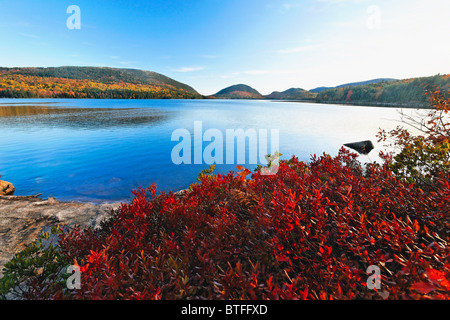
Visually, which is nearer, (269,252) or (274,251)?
(274,251)

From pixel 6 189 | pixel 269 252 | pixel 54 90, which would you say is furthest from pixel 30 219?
pixel 54 90

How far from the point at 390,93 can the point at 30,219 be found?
163 m

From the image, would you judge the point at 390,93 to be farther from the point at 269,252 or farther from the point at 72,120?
the point at 269,252

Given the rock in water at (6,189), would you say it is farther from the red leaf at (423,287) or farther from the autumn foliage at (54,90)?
the autumn foliage at (54,90)

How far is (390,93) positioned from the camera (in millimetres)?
119062

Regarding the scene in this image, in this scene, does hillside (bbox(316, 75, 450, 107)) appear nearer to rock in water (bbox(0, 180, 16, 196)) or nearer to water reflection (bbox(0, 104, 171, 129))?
water reflection (bbox(0, 104, 171, 129))

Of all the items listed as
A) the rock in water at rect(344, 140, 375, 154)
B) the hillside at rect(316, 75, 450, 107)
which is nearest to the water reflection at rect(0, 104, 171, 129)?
the rock in water at rect(344, 140, 375, 154)

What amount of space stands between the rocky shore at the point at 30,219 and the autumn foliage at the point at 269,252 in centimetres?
304

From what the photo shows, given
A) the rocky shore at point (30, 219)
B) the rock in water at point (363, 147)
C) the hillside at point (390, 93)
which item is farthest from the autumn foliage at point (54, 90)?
the rock in water at point (363, 147)

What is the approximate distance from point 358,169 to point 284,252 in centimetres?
560

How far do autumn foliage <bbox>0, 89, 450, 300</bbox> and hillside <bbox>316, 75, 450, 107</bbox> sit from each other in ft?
311

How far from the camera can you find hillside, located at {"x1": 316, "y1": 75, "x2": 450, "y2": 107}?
9333 centimetres
